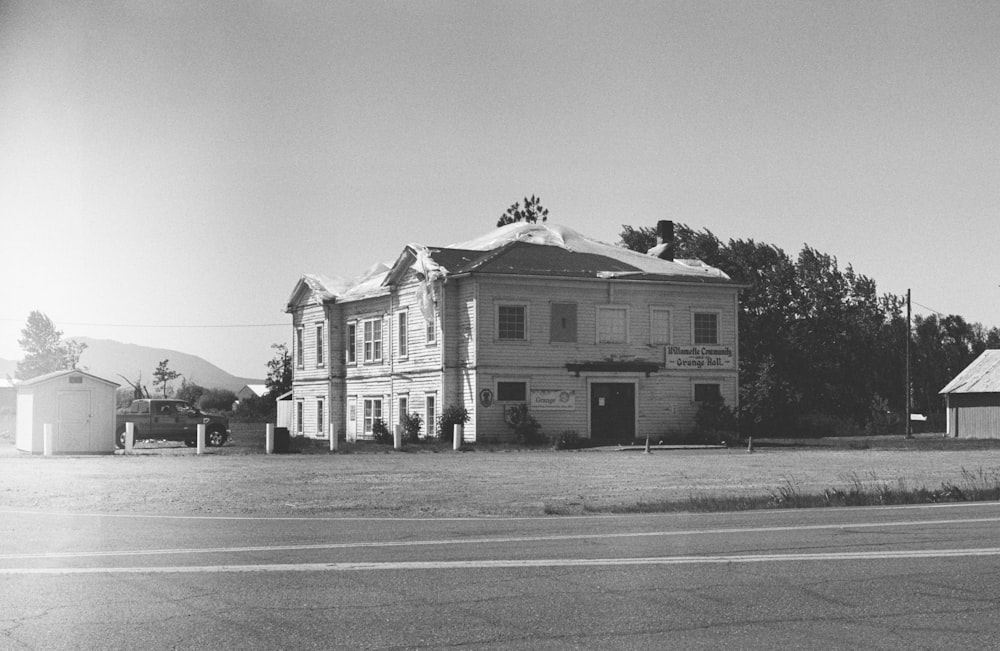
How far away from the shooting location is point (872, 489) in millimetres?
20391

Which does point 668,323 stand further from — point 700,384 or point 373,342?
point 373,342

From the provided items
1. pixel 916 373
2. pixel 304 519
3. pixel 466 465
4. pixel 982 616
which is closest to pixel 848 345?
pixel 916 373

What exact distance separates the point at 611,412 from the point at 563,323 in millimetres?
→ 3730

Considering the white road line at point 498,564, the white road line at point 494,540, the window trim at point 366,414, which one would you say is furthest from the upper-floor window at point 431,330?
the white road line at point 498,564

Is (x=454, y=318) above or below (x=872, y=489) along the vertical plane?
above

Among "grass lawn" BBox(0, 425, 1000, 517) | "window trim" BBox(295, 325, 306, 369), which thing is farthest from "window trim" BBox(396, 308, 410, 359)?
"window trim" BBox(295, 325, 306, 369)

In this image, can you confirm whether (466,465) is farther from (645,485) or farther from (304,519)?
(304,519)

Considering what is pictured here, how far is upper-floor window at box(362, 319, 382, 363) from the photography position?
5025 cm

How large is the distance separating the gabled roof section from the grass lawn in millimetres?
27456

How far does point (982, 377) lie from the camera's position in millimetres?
66000

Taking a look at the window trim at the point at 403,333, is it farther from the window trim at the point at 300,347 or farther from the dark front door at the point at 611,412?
the window trim at the point at 300,347

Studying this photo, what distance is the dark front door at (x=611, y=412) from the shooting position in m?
44.4

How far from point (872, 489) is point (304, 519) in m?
10.1

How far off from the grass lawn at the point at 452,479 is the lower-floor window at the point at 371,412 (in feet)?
34.6
